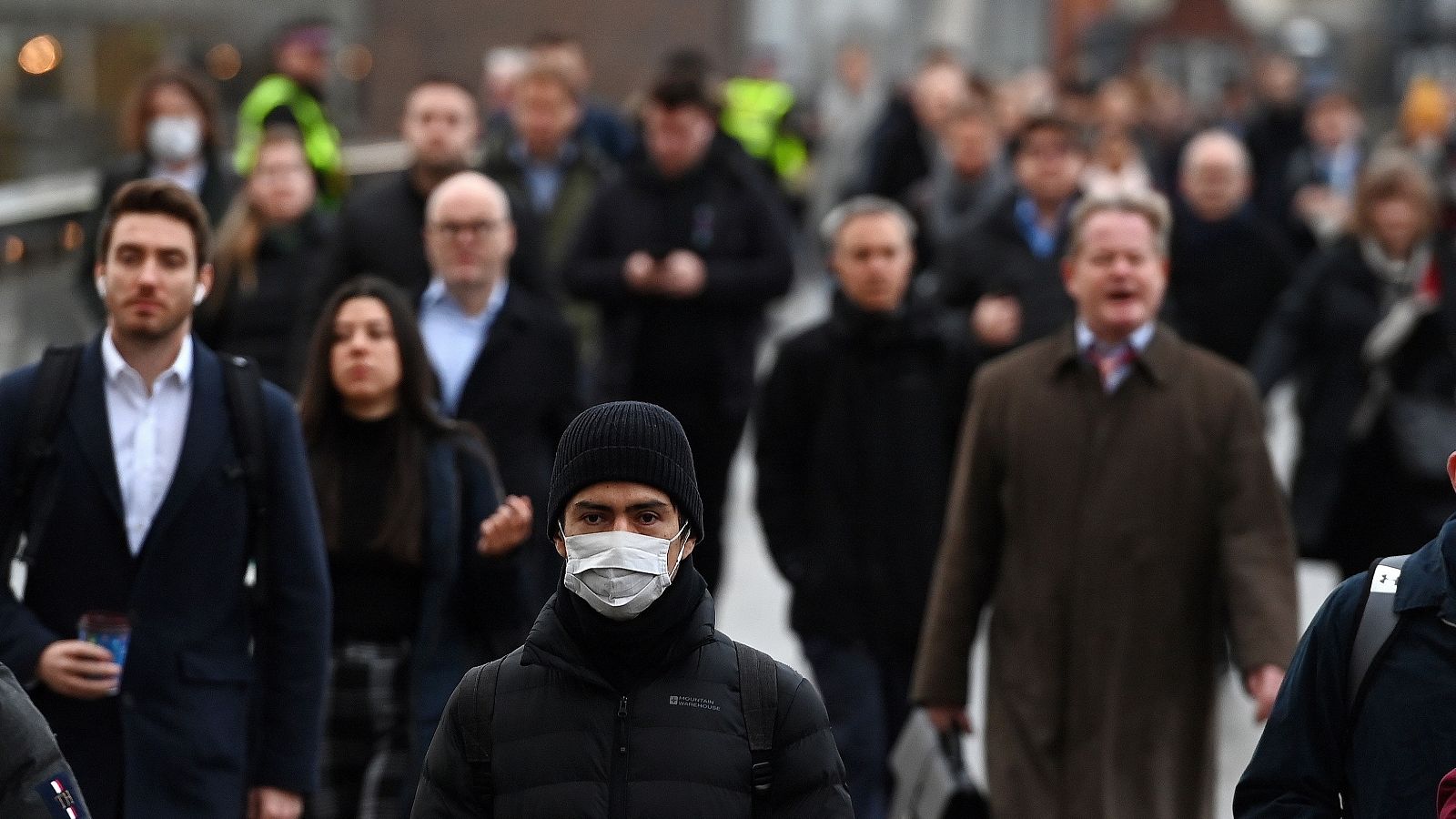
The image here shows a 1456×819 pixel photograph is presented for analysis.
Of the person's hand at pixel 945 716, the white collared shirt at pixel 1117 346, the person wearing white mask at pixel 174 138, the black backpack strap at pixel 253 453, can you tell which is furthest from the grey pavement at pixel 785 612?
the black backpack strap at pixel 253 453

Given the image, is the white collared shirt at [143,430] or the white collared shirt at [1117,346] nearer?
the white collared shirt at [143,430]

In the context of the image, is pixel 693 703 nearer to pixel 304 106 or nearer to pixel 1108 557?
pixel 1108 557

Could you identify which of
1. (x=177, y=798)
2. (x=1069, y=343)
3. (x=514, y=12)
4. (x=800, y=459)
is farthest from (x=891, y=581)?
(x=514, y=12)

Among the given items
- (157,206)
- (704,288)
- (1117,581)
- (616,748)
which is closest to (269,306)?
(704,288)

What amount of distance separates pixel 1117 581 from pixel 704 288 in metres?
3.76

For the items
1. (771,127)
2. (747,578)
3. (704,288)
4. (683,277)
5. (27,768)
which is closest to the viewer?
(27,768)

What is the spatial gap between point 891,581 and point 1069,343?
138 centimetres

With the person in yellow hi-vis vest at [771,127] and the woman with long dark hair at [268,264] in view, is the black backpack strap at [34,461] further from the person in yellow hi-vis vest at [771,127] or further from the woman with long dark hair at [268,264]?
the person in yellow hi-vis vest at [771,127]

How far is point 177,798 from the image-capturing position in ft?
18.4

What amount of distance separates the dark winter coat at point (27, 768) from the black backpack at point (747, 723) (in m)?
0.59

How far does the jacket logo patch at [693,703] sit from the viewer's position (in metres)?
3.94

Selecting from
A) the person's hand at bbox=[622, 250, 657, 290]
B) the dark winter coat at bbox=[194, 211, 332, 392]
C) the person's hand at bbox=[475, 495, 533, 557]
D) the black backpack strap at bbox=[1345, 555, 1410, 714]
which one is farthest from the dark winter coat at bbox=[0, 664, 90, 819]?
the person's hand at bbox=[622, 250, 657, 290]

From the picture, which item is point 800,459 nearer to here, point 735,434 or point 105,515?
point 735,434

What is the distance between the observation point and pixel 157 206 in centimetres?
570
